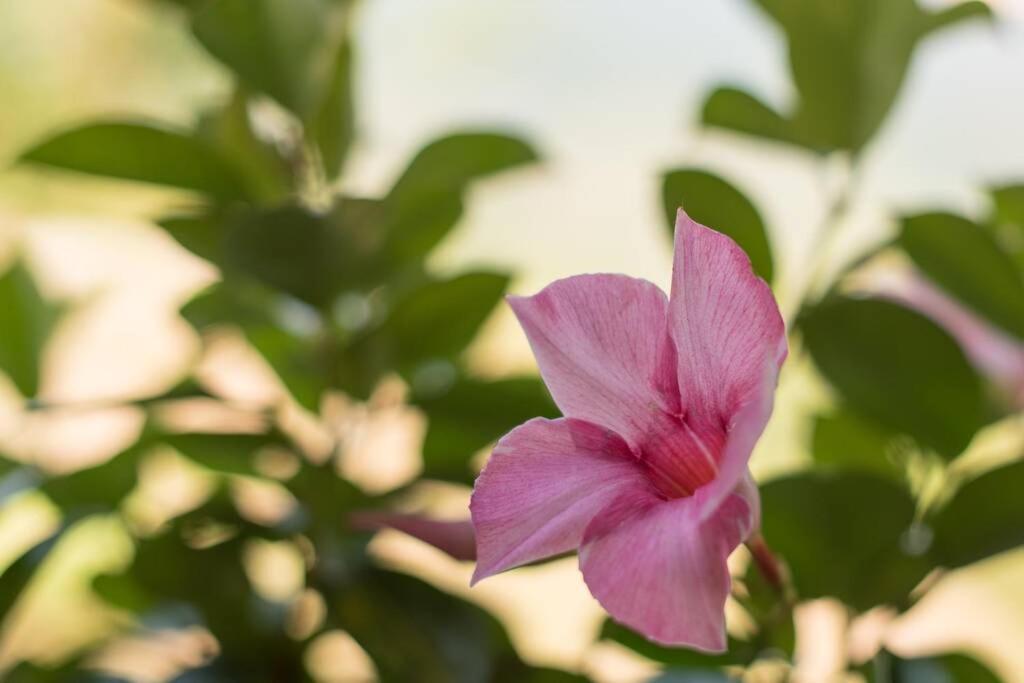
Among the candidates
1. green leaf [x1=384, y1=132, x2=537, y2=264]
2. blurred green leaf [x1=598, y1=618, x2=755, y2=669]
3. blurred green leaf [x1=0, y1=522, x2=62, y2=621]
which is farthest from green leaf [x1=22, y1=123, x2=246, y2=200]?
blurred green leaf [x1=598, y1=618, x2=755, y2=669]

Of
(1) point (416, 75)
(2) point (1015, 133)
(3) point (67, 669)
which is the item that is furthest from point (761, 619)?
(1) point (416, 75)

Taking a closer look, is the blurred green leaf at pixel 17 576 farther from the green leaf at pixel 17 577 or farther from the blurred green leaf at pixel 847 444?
the blurred green leaf at pixel 847 444

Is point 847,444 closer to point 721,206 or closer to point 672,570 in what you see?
point 721,206

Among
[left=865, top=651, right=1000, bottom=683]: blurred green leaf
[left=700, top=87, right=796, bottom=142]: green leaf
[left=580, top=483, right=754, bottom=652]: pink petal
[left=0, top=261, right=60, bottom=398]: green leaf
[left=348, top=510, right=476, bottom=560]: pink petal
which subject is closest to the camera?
[left=580, top=483, right=754, bottom=652]: pink petal

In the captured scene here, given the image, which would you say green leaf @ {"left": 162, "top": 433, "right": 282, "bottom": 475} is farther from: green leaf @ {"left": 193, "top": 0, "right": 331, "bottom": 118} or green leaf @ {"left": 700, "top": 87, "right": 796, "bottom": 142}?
green leaf @ {"left": 700, "top": 87, "right": 796, "bottom": 142}

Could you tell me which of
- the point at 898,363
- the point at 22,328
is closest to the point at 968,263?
the point at 898,363

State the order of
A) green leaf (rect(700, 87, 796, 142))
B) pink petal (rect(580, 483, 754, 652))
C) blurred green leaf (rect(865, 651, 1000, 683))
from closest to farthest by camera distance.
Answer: pink petal (rect(580, 483, 754, 652))
blurred green leaf (rect(865, 651, 1000, 683))
green leaf (rect(700, 87, 796, 142))

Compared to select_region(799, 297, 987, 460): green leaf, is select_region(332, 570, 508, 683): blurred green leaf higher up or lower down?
lower down

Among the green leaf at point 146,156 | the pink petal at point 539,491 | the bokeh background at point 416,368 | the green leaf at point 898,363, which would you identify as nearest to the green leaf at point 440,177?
the bokeh background at point 416,368
